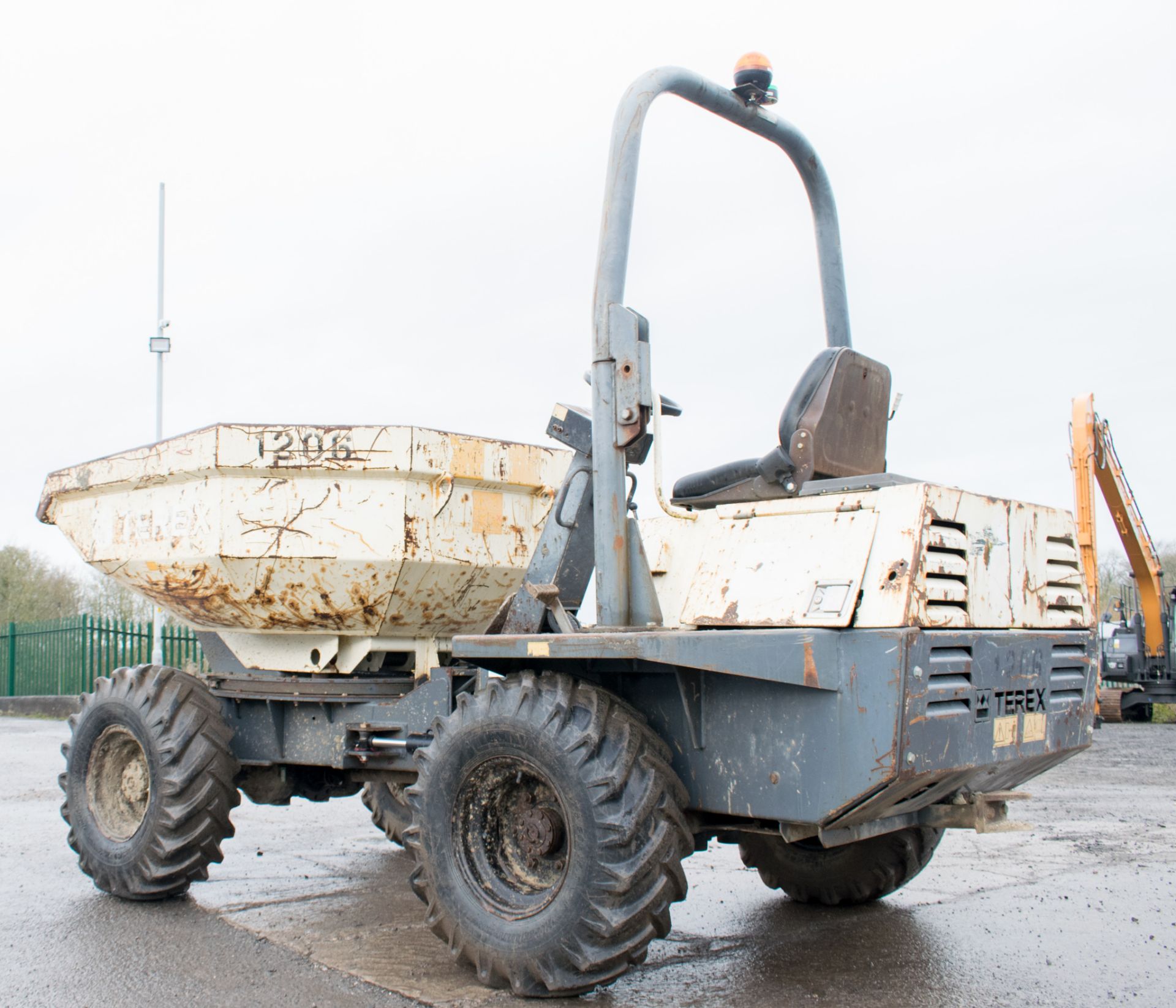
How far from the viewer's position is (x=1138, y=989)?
4.09 metres

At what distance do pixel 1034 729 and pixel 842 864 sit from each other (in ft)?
4.84

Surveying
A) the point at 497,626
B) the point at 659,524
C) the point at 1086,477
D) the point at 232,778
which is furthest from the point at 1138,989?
the point at 1086,477

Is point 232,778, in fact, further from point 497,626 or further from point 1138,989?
point 1138,989

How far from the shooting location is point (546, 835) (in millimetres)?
4082

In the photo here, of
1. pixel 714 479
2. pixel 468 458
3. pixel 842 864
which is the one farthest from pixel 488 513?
pixel 842 864


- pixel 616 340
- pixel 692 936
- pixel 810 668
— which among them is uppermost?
pixel 616 340

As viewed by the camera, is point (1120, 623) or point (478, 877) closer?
point (478, 877)

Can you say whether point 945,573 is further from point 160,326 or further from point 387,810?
point 160,326

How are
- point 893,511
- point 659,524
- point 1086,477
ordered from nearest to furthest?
1. point 893,511
2. point 659,524
3. point 1086,477

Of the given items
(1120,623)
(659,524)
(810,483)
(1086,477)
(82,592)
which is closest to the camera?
(810,483)

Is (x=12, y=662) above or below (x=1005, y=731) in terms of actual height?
below

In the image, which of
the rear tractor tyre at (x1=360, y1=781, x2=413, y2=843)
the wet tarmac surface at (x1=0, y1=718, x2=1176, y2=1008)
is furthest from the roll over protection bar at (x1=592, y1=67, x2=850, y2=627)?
the rear tractor tyre at (x1=360, y1=781, x2=413, y2=843)

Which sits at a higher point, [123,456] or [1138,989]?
[123,456]

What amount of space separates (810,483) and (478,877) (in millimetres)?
1807
